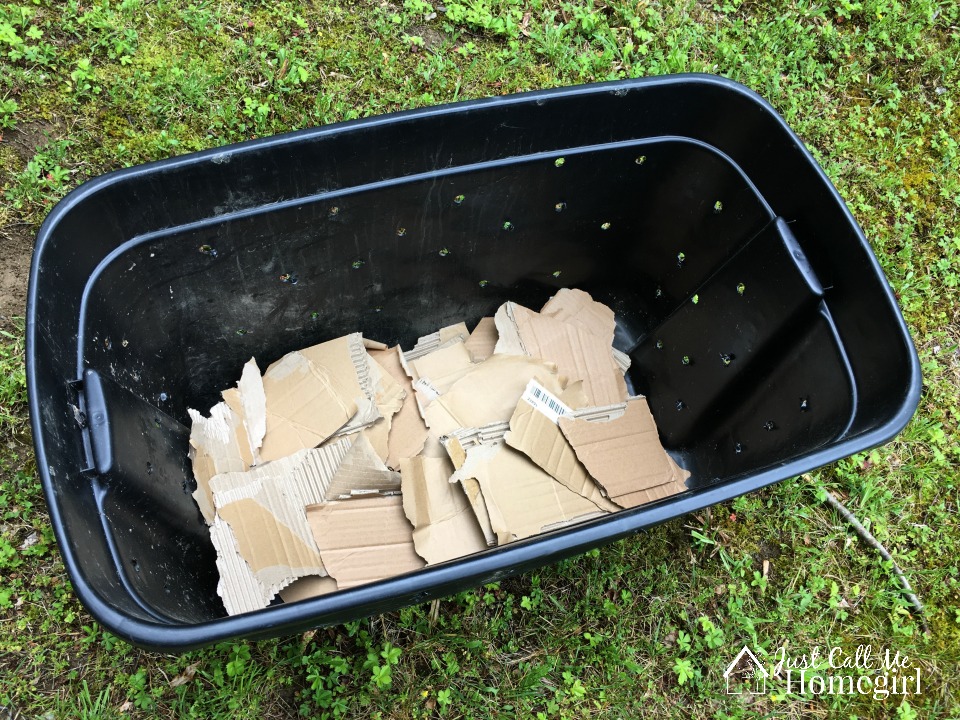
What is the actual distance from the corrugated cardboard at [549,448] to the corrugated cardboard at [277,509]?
0.28 metres

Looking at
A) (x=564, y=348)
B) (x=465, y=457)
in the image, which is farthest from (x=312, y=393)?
(x=564, y=348)

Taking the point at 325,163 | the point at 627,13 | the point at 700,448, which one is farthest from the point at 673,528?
the point at 627,13

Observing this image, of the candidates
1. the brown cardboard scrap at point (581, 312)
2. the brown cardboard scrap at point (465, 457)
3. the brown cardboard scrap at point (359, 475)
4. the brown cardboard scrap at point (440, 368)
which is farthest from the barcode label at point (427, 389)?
the brown cardboard scrap at point (581, 312)

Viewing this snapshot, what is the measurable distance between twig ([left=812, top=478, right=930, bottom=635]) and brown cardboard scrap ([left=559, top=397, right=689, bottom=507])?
43cm

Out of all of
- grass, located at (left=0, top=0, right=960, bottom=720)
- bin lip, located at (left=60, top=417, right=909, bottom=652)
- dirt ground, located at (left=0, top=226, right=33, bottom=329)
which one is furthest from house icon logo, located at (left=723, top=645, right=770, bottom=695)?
dirt ground, located at (left=0, top=226, right=33, bottom=329)

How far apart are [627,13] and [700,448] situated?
1.36m

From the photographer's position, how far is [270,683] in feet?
4.47

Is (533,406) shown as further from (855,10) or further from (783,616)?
(855,10)

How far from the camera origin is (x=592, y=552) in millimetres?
1535

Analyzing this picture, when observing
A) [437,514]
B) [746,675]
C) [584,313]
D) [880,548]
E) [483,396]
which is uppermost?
[584,313]

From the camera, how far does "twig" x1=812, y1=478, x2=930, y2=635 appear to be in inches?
62.4

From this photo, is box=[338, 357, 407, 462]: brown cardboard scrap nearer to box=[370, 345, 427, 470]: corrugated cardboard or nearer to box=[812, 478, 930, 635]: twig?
box=[370, 345, 427, 470]: corrugated cardboard

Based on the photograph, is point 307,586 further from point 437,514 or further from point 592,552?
point 592,552

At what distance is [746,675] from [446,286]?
3.62 feet
